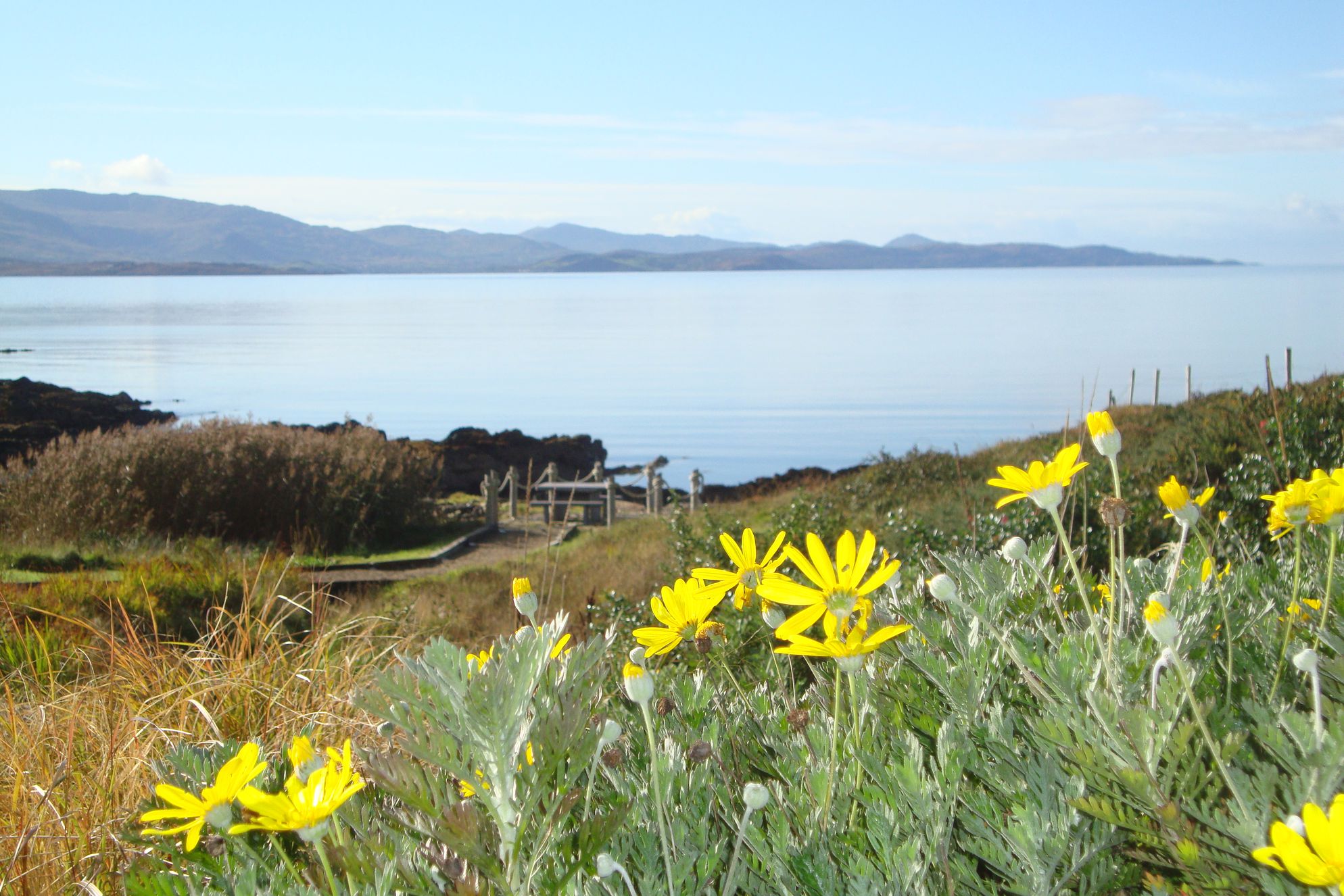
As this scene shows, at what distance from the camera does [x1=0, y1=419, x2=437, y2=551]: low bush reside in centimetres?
1455

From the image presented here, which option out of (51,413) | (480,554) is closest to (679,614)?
(480,554)

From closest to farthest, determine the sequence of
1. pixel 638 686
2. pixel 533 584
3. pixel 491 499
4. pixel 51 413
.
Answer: pixel 638 686
pixel 533 584
pixel 491 499
pixel 51 413

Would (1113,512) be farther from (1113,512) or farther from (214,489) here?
(214,489)

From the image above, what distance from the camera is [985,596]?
64.3 inches

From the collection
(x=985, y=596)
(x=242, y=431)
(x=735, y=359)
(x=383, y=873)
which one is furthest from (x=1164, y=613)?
(x=735, y=359)

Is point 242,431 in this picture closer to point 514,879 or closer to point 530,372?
point 514,879

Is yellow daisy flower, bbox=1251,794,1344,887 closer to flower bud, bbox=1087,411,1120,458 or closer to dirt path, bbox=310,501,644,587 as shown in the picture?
flower bud, bbox=1087,411,1120,458

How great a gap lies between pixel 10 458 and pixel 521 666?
1853 centimetres

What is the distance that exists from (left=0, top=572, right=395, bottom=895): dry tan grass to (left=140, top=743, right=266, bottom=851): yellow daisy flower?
88cm

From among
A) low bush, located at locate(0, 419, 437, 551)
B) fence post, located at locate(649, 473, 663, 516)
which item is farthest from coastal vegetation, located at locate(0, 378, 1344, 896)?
fence post, located at locate(649, 473, 663, 516)

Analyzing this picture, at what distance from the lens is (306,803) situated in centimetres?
109

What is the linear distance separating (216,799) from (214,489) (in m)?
16.4

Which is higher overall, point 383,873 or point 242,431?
point 383,873

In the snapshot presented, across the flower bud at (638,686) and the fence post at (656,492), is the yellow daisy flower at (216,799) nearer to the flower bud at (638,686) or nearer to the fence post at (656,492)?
the flower bud at (638,686)
